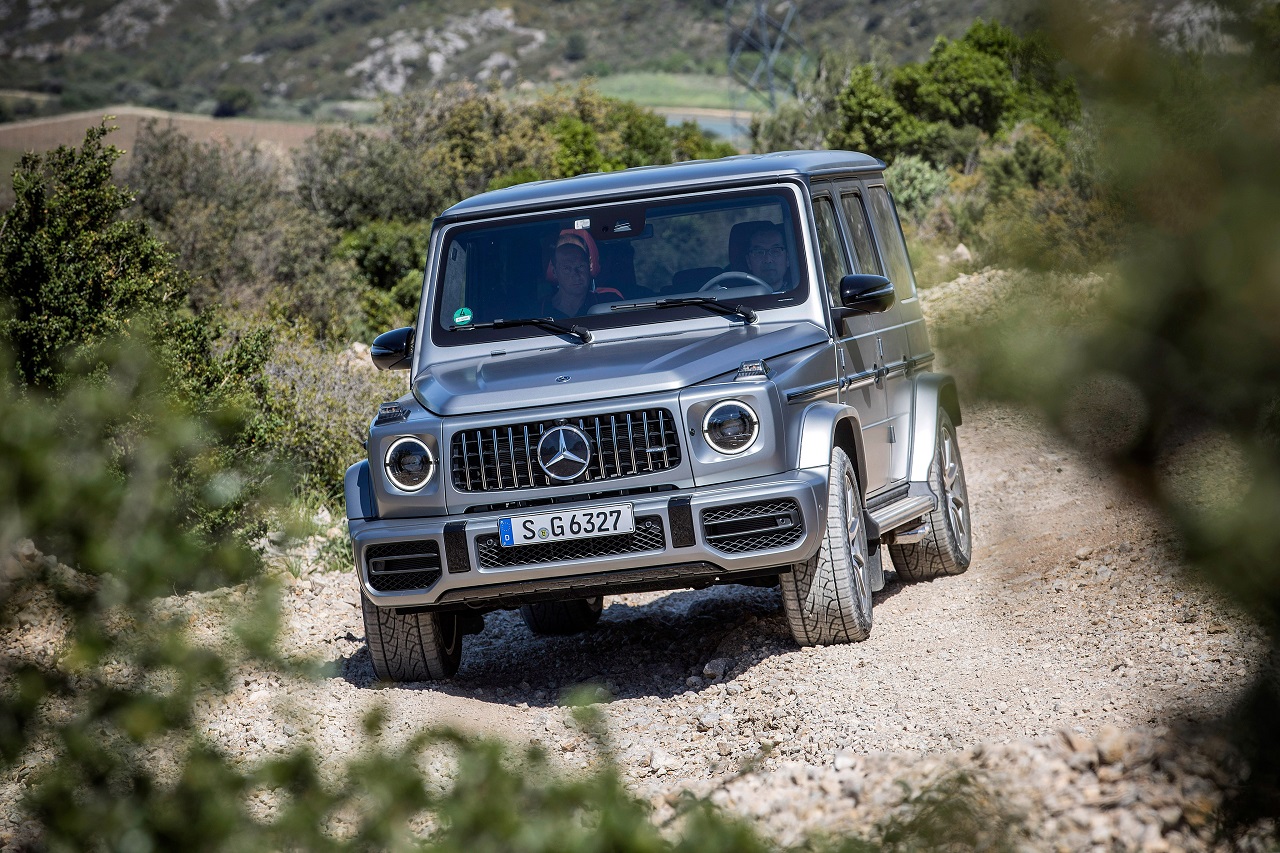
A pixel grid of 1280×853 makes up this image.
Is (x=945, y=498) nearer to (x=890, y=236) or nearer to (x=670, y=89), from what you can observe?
(x=890, y=236)

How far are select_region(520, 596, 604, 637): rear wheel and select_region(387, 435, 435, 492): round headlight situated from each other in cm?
208

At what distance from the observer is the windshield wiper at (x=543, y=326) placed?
5879 millimetres

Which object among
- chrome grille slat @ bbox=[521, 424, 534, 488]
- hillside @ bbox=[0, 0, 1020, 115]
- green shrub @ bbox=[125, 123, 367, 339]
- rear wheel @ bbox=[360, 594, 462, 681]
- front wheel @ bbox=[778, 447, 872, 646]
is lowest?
hillside @ bbox=[0, 0, 1020, 115]

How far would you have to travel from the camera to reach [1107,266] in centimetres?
91

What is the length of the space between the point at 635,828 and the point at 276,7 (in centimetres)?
12345

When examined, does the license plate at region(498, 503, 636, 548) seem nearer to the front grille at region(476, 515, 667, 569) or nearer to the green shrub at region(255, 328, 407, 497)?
the front grille at region(476, 515, 667, 569)

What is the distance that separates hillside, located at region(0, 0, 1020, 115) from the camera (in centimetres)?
9212

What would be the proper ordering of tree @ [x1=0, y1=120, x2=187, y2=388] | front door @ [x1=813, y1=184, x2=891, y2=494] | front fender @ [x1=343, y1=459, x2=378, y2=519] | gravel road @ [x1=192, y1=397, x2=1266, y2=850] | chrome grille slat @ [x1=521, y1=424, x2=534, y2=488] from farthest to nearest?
tree @ [x1=0, y1=120, x2=187, y2=388] < front door @ [x1=813, y1=184, x2=891, y2=494] < front fender @ [x1=343, y1=459, x2=378, y2=519] < chrome grille slat @ [x1=521, y1=424, x2=534, y2=488] < gravel road @ [x1=192, y1=397, x2=1266, y2=850]

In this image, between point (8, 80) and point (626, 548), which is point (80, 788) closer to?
point (626, 548)

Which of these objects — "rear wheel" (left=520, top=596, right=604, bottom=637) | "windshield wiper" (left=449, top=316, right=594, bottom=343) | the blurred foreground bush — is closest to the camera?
the blurred foreground bush

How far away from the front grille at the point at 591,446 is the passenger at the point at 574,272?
1.04 meters

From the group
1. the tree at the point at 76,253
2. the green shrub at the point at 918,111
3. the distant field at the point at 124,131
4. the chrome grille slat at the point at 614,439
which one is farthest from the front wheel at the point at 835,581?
the distant field at the point at 124,131

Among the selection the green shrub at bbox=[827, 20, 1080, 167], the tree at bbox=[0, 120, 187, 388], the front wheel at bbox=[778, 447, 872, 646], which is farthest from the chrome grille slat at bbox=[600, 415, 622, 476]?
the green shrub at bbox=[827, 20, 1080, 167]

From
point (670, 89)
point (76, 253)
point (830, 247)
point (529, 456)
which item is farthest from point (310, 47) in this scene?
point (529, 456)
